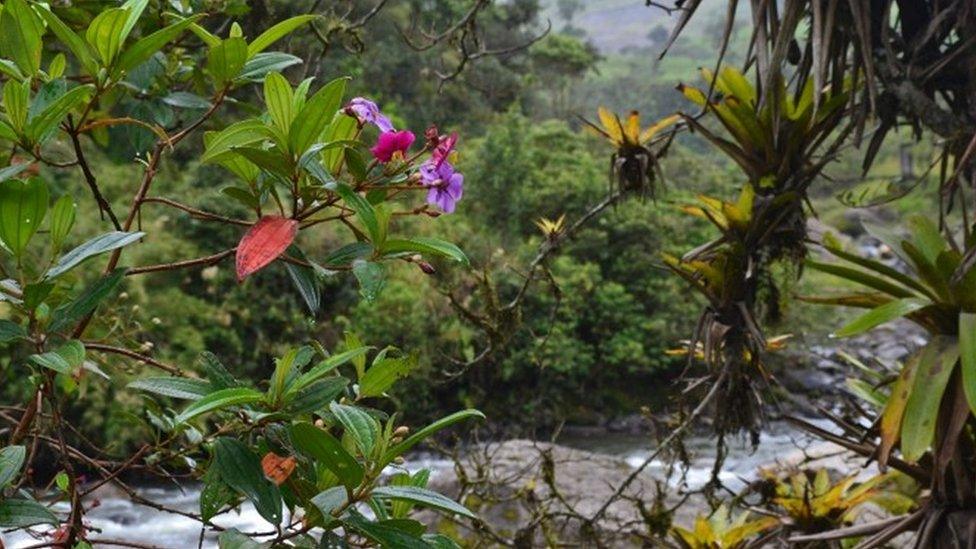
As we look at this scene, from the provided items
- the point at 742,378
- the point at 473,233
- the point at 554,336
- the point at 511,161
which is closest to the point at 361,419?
the point at 742,378

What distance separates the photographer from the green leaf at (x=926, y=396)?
175cm

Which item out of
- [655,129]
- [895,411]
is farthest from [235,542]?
[655,129]

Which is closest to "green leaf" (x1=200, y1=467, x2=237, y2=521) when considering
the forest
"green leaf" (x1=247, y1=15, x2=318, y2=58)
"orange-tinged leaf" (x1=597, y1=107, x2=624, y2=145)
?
the forest

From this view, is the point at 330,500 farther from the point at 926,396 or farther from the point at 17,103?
the point at 926,396

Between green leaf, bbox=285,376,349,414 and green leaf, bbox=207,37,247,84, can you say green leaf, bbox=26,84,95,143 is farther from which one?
green leaf, bbox=285,376,349,414

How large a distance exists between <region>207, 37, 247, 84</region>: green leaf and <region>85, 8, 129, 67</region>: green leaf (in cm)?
10

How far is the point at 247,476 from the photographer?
2.49 feet

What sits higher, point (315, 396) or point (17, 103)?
point (17, 103)

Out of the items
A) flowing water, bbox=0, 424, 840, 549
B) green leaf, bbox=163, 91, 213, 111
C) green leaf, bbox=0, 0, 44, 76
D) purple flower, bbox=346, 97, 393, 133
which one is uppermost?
green leaf, bbox=0, 0, 44, 76

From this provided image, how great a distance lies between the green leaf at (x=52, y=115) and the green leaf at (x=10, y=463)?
266 mm

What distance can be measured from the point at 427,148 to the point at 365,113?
0.24 ft

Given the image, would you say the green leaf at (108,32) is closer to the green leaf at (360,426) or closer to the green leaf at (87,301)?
the green leaf at (87,301)

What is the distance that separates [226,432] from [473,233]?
10.7 metres

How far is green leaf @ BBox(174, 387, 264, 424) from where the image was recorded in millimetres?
670
